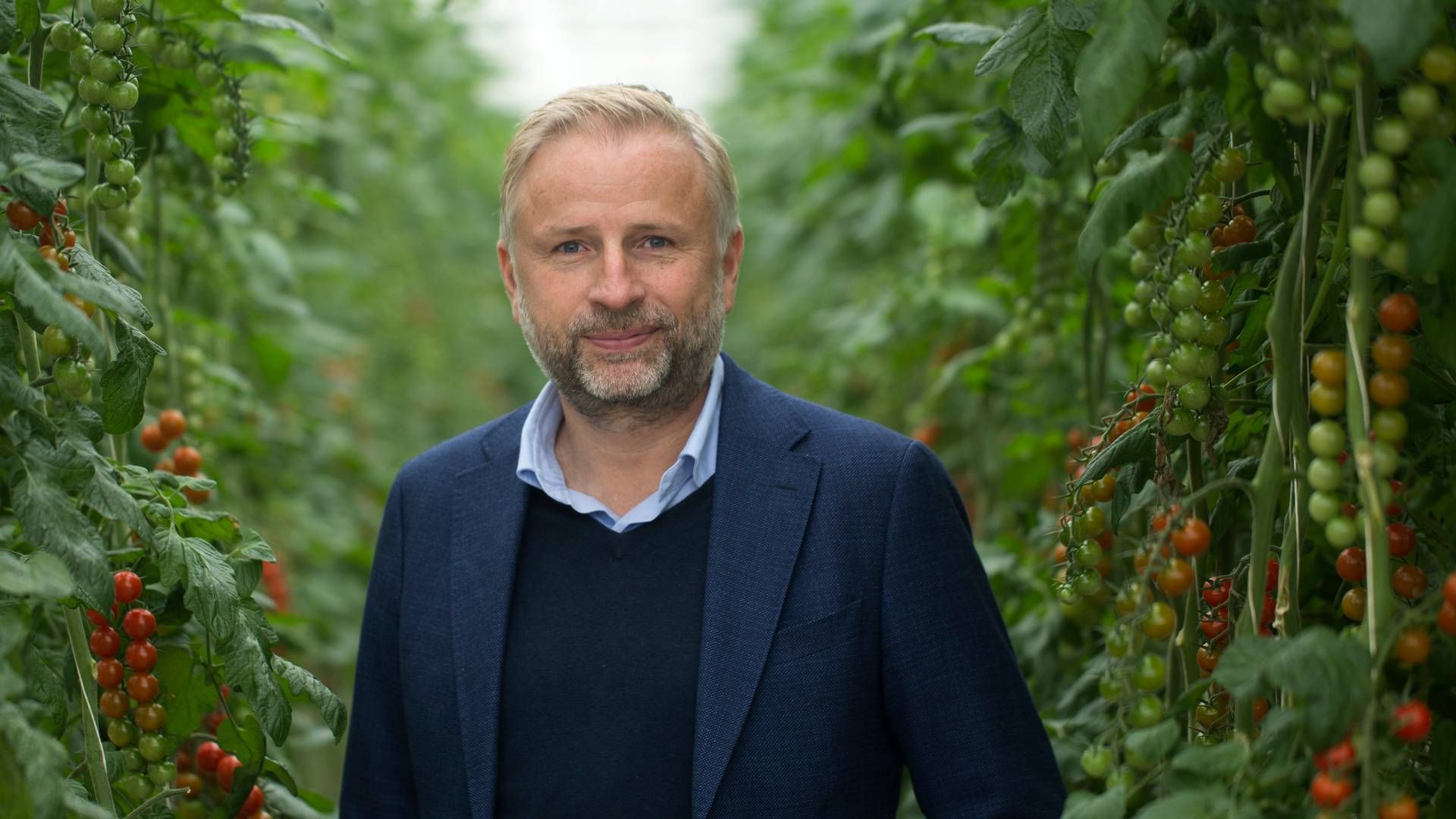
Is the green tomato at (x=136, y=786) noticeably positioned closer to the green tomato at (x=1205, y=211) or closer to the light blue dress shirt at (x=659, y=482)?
the light blue dress shirt at (x=659, y=482)

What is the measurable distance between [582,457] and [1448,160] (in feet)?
3.91

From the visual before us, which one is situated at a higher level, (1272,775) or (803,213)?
(803,213)

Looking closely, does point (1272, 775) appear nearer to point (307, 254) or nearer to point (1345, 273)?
point (1345, 273)

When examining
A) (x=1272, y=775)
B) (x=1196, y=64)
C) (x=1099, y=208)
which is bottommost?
(x=1272, y=775)

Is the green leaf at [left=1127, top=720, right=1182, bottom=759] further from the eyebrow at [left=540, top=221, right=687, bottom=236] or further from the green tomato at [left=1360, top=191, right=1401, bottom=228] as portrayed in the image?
the eyebrow at [left=540, top=221, right=687, bottom=236]

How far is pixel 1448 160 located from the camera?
1049 millimetres

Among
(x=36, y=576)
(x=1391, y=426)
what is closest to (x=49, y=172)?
(x=36, y=576)

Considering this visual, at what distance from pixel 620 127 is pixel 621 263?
185 mm

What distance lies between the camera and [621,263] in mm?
1759

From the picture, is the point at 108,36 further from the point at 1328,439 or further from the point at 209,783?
the point at 1328,439

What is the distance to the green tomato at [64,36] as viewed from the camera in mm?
1426

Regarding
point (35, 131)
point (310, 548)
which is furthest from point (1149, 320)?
point (310, 548)

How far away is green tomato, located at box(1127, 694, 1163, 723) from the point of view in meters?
1.20

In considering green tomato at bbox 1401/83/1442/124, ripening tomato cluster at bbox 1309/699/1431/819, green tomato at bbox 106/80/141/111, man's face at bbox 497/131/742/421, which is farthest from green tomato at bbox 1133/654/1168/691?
green tomato at bbox 106/80/141/111
